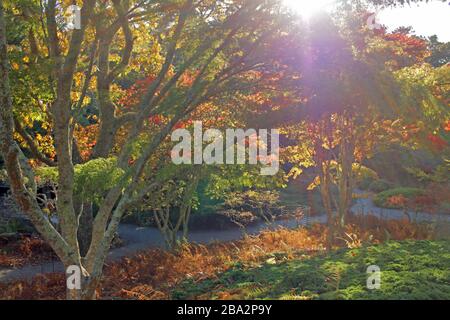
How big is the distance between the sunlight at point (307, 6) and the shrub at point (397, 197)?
11.6 metres

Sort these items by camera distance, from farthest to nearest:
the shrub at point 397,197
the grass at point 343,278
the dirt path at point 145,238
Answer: the shrub at point 397,197 → the dirt path at point 145,238 → the grass at point 343,278

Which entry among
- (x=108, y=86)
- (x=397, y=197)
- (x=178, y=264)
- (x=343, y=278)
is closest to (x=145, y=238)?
(x=178, y=264)

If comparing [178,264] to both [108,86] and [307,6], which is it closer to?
[108,86]

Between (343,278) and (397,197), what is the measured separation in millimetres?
12409

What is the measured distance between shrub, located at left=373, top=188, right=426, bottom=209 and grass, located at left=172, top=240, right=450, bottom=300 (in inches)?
353

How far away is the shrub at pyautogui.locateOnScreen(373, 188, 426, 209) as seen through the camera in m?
17.6

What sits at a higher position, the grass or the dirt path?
the grass

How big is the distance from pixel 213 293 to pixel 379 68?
16.0 ft

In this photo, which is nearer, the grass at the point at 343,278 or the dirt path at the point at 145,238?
the grass at the point at 343,278

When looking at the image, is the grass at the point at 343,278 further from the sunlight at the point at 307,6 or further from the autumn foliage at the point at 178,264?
the sunlight at the point at 307,6

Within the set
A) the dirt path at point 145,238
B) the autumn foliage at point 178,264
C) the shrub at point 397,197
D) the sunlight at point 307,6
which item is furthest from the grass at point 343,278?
the shrub at point 397,197

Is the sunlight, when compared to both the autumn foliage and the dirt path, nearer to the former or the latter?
the autumn foliage

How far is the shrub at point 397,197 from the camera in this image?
1758 cm

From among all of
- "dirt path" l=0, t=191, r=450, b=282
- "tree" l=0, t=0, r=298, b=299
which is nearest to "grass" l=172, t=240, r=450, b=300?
"tree" l=0, t=0, r=298, b=299
